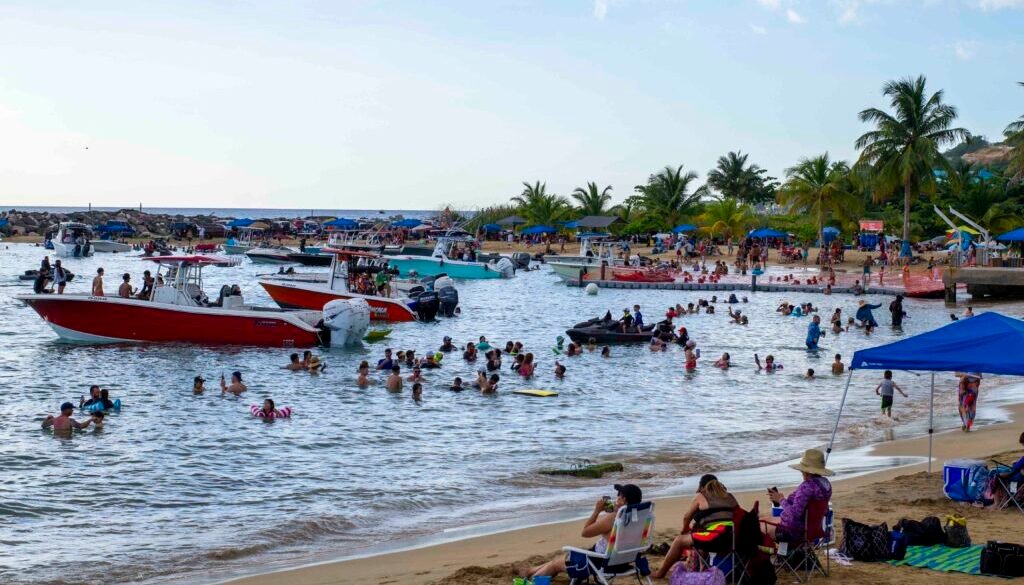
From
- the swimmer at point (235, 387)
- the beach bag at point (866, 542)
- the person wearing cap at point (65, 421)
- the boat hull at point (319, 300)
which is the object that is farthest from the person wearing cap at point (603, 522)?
the boat hull at point (319, 300)

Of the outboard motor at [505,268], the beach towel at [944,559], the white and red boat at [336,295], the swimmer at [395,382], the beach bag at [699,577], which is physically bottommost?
the swimmer at [395,382]

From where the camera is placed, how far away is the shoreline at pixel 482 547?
12.1m

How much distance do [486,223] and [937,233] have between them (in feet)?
157

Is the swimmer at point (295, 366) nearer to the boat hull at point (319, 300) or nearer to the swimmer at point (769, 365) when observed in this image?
the boat hull at point (319, 300)

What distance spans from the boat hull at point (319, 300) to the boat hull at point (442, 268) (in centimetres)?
2252

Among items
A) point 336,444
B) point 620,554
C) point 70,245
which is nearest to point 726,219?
point 70,245

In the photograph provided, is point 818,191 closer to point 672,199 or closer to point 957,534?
point 672,199

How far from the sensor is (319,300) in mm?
42562

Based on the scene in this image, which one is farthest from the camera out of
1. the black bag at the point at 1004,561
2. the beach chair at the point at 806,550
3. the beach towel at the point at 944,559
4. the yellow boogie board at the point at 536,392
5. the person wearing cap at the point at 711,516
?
the yellow boogie board at the point at 536,392

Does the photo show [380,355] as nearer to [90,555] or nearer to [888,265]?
[90,555]

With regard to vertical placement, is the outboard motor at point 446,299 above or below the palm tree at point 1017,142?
below

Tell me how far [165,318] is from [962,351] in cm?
2530

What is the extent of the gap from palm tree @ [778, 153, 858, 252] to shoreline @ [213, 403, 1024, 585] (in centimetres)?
5923

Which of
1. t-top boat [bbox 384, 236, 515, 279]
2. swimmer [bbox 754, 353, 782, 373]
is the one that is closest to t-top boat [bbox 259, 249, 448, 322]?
swimmer [bbox 754, 353, 782, 373]
